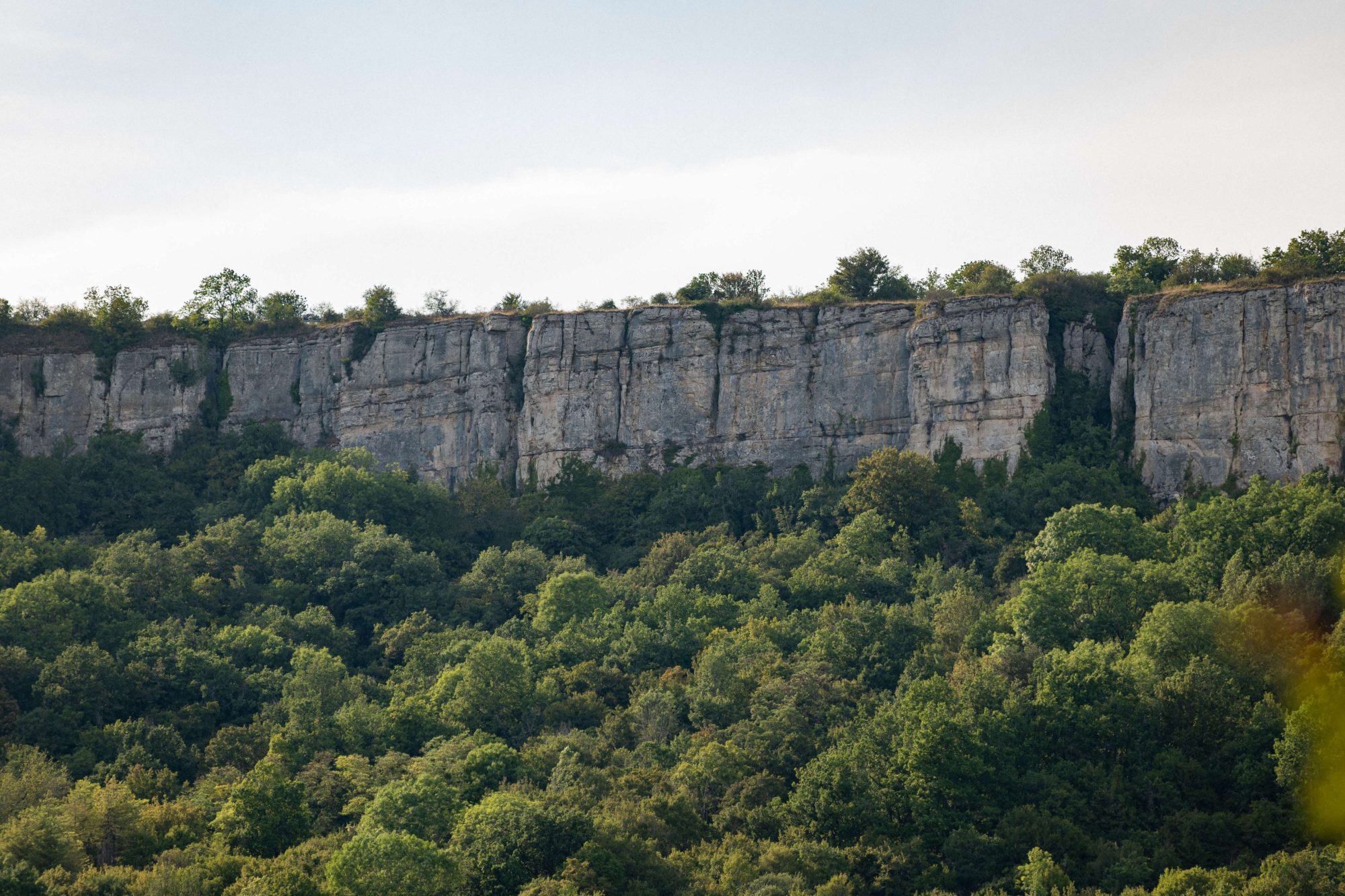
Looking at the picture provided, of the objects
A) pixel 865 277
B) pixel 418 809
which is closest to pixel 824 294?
pixel 865 277

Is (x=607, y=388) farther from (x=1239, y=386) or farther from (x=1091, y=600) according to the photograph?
(x=1091, y=600)

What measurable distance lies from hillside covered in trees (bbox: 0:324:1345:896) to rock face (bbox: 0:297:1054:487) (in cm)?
150

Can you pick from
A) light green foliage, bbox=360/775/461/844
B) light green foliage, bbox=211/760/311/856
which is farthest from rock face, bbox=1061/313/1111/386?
light green foliage, bbox=211/760/311/856

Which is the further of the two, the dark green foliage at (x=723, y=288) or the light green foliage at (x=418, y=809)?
the dark green foliage at (x=723, y=288)

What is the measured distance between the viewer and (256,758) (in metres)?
49.4

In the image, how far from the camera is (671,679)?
52.7 m

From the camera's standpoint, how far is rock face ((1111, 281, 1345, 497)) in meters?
59.0

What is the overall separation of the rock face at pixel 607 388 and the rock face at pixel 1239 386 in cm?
408

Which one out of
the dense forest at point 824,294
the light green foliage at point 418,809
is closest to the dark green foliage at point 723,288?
the dense forest at point 824,294

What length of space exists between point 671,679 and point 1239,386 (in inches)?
858

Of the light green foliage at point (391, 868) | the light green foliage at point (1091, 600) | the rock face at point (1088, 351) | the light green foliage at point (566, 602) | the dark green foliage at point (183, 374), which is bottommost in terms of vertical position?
the light green foliage at point (391, 868)

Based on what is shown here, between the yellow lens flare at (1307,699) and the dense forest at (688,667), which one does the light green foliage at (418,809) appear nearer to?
the dense forest at (688,667)

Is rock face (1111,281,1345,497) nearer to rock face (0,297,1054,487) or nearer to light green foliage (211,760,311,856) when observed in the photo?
rock face (0,297,1054,487)

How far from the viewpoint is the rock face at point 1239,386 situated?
59.0 meters
